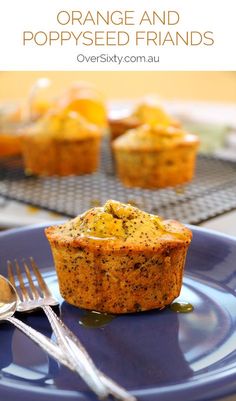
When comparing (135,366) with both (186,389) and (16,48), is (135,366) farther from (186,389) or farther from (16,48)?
(16,48)

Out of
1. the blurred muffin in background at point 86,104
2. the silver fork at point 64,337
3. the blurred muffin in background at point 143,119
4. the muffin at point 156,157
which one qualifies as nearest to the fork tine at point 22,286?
the silver fork at point 64,337

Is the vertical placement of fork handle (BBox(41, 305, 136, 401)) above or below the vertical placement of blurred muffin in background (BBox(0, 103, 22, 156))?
below

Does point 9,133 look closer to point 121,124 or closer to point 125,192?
point 121,124

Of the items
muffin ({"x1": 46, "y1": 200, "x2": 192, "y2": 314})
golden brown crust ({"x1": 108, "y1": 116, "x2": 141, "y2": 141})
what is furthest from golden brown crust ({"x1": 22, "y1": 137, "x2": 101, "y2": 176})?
muffin ({"x1": 46, "y1": 200, "x2": 192, "y2": 314})

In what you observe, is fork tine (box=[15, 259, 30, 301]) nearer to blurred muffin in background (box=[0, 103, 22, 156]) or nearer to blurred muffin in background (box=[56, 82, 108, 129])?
blurred muffin in background (box=[0, 103, 22, 156])

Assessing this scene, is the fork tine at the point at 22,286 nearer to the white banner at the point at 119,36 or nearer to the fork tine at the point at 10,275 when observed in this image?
the fork tine at the point at 10,275

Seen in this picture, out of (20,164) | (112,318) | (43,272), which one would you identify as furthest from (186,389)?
(20,164)
